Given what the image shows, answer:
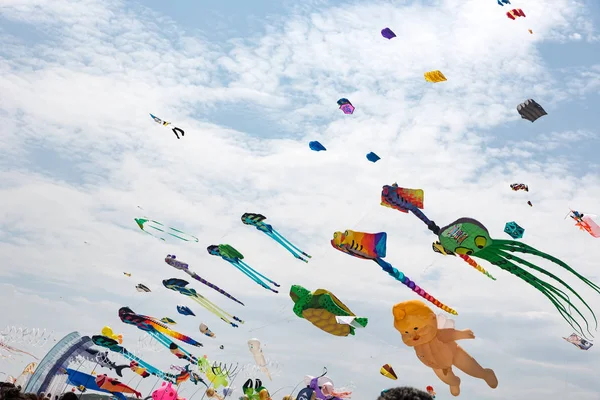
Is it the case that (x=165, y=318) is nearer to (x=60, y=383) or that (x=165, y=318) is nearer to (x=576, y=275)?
(x=60, y=383)

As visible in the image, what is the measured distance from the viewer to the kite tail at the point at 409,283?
1897cm

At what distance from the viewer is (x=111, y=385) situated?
23797mm

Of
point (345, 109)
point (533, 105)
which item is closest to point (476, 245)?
point (533, 105)

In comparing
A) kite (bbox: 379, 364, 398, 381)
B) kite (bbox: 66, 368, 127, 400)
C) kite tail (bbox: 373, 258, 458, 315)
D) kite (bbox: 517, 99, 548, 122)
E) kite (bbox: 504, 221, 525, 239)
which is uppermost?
kite (bbox: 517, 99, 548, 122)

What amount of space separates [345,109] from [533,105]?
709cm

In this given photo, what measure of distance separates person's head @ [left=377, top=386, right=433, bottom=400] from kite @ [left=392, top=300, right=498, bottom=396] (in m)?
13.4

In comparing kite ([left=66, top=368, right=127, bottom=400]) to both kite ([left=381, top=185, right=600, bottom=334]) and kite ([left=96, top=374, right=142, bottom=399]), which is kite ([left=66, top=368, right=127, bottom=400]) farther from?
kite ([left=381, top=185, right=600, bottom=334])

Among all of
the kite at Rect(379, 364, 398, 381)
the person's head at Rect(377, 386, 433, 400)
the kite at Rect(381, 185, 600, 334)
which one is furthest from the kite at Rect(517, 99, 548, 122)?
the person's head at Rect(377, 386, 433, 400)

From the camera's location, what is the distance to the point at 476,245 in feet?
55.0

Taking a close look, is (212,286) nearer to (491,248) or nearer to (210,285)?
(210,285)

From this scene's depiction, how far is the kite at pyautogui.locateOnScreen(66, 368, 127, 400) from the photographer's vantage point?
24.0 meters

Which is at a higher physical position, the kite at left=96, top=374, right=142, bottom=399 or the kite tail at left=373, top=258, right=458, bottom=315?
the kite tail at left=373, top=258, right=458, bottom=315

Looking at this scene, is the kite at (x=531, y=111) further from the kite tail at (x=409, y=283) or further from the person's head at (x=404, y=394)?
the person's head at (x=404, y=394)

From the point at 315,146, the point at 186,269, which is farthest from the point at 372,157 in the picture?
the point at 186,269
